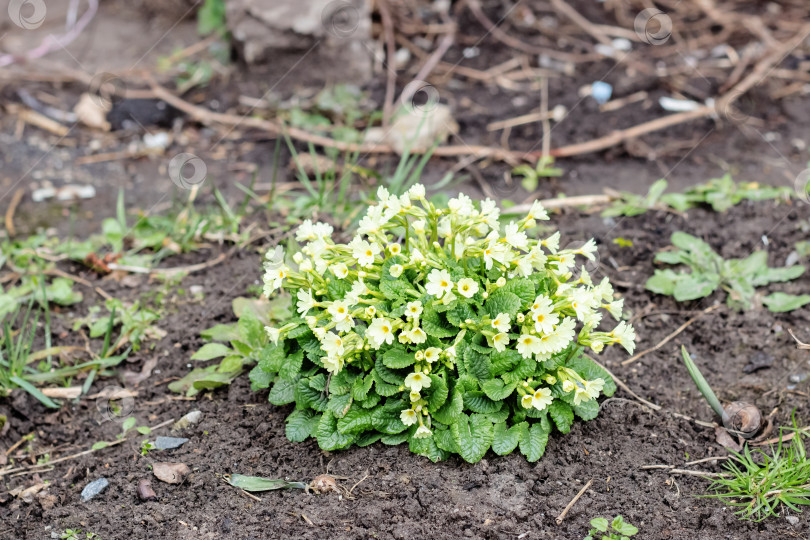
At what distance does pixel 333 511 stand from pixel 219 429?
1.86 ft

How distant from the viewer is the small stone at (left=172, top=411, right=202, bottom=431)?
8.27ft

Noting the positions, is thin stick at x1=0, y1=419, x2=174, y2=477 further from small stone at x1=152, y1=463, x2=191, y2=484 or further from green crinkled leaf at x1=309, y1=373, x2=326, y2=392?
green crinkled leaf at x1=309, y1=373, x2=326, y2=392

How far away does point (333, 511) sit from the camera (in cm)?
208

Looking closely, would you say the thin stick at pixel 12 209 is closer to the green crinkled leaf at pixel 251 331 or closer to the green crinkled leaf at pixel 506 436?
the green crinkled leaf at pixel 251 331

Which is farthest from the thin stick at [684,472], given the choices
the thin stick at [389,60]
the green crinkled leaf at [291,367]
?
the thin stick at [389,60]

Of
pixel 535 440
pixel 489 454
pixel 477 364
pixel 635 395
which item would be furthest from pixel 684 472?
pixel 477 364

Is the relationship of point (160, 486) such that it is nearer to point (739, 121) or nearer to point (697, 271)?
point (697, 271)

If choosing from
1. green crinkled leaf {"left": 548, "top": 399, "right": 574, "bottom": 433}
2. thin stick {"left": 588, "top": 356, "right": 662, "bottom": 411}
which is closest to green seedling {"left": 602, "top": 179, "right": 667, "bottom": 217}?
thin stick {"left": 588, "top": 356, "right": 662, "bottom": 411}

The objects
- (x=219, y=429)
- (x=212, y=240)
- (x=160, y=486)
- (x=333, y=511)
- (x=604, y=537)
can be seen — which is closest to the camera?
(x=604, y=537)

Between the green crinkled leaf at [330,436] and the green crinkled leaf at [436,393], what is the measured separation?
0.89 ft

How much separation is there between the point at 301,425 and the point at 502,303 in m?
0.72

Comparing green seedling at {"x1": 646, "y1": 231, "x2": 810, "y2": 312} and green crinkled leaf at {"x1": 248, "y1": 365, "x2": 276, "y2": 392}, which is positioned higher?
green crinkled leaf at {"x1": 248, "y1": 365, "x2": 276, "y2": 392}

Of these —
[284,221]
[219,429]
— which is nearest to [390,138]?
[284,221]

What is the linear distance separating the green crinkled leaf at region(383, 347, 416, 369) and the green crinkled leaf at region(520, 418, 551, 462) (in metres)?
0.41
